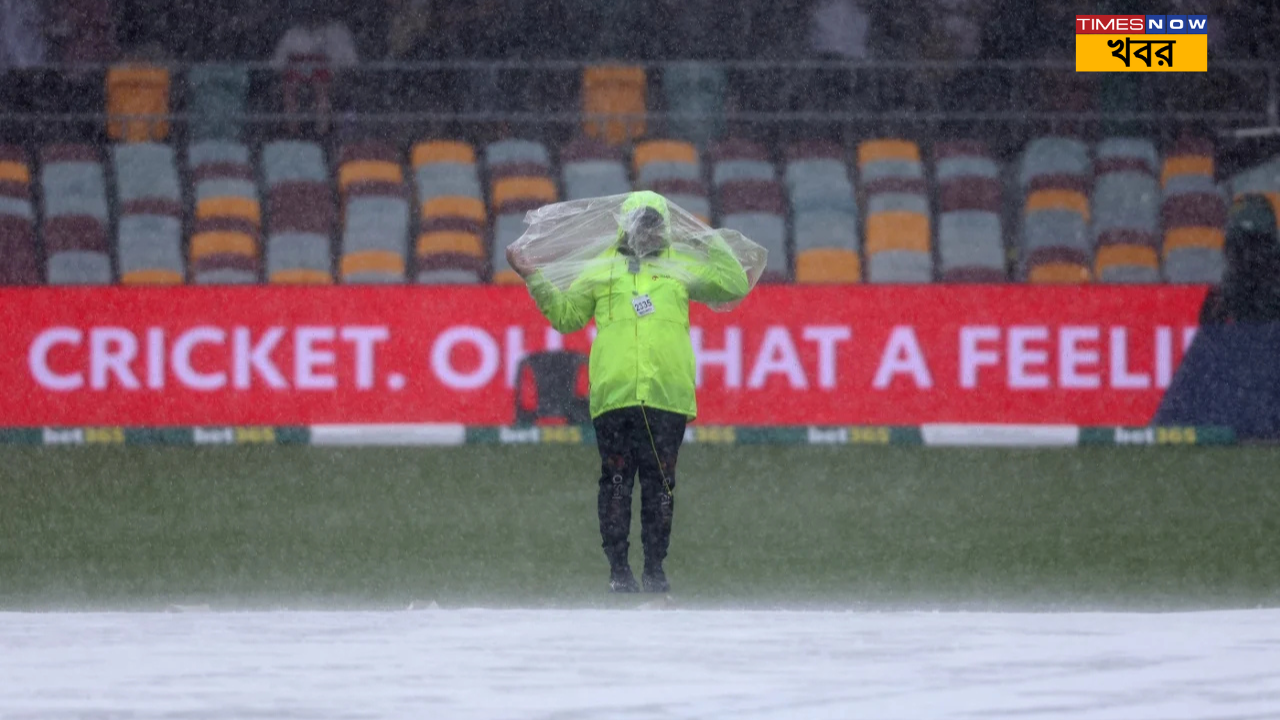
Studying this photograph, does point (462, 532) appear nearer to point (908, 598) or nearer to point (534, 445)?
point (908, 598)

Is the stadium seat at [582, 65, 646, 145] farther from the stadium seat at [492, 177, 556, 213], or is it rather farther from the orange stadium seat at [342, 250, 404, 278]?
the orange stadium seat at [342, 250, 404, 278]

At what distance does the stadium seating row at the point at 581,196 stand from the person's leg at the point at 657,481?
7.84m

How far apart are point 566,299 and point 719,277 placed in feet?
2.07

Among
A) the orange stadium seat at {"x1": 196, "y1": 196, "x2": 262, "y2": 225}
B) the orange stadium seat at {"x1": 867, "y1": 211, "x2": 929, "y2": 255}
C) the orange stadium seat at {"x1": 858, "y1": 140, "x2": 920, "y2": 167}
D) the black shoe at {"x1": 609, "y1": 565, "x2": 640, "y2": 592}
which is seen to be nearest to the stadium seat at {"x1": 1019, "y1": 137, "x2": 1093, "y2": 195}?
the orange stadium seat at {"x1": 858, "y1": 140, "x2": 920, "y2": 167}

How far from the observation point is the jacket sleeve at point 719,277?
8.52m

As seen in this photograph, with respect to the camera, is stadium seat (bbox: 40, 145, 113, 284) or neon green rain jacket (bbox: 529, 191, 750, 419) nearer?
neon green rain jacket (bbox: 529, 191, 750, 419)

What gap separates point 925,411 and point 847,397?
567mm

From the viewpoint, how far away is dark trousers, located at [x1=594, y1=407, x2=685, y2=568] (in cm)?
832

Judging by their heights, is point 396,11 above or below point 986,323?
above

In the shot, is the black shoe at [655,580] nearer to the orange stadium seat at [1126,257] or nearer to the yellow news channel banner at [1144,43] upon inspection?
the orange stadium seat at [1126,257]

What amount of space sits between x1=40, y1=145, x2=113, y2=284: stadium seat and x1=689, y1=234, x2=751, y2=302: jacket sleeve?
8738mm

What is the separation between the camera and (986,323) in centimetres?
1512

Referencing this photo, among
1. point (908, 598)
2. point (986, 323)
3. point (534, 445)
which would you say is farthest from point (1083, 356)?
point (908, 598)

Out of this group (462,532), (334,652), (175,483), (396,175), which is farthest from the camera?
(396,175)
